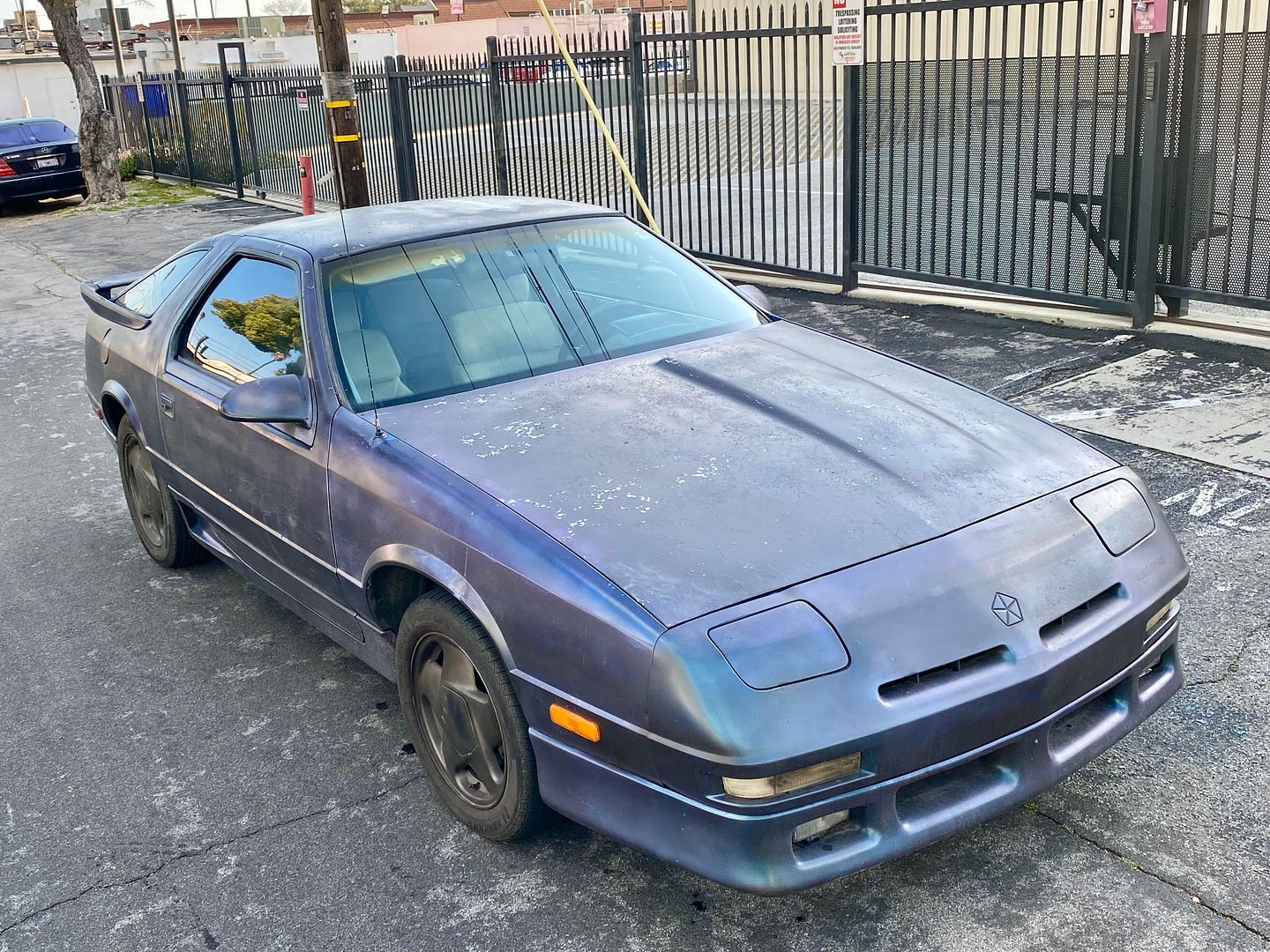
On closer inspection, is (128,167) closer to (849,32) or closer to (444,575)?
(849,32)

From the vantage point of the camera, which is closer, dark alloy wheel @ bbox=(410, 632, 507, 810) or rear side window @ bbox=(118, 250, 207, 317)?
dark alloy wheel @ bbox=(410, 632, 507, 810)

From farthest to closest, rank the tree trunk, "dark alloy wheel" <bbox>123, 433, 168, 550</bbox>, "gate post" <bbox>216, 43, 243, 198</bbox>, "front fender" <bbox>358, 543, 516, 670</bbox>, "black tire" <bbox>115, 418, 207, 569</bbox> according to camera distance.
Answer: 1. the tree trunk
2. "gate post" <bbox>216, 43, 243, 198</bbox>
3. "dark alloy wheel" <bbox>123, 433, 168, 550</bbox>
4. "black tire" <bbox>115, 418, 207, 569</bbox>
5. "front fender" <bbox>358, 543, 516, 670</bbox>

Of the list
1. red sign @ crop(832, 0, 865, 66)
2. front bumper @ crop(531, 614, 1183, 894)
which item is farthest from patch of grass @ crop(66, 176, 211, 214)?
front bumper @ crop(531, 614, 1183, 894)

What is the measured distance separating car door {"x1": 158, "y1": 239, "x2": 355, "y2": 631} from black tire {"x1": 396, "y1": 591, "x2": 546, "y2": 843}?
1.60ft

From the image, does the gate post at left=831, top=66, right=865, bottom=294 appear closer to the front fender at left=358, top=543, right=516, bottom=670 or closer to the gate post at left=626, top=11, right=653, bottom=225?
the gate post at left=626, top=11, right=653, bottom=225

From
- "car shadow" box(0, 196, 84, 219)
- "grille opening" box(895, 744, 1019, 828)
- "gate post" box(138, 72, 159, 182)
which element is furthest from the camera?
"gate post" box(138, 72, 159, 182)

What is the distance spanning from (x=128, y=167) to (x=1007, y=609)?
25.2 metres

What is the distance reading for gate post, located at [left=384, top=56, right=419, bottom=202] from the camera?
14.4 meters

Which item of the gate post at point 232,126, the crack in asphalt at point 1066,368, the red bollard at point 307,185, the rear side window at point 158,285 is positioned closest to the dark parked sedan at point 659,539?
the rear side window at point 158,285

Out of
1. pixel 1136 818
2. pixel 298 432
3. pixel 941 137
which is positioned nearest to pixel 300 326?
pixel 298 432

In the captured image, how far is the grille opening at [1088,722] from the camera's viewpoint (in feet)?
9.55

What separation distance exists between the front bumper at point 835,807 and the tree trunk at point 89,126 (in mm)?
20140

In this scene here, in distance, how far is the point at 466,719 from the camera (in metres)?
3.26

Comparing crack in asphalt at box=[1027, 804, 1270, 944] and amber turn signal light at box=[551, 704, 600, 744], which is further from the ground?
amber turn signal light at box=[551, 704, 600, 744]
